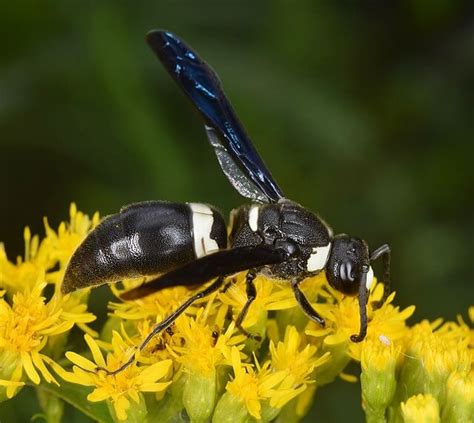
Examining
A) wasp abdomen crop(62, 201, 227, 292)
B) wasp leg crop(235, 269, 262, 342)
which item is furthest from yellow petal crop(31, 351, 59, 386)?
wasp leg crop(235, 269, 262, 342)

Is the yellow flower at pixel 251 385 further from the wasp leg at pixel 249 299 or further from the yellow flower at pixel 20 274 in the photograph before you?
the yellow flower at pixel 20 274

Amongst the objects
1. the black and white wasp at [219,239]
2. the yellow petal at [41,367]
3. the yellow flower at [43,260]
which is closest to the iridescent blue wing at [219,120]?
the black and white wasp at [219,239]

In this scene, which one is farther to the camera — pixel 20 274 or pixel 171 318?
pixel 20 274

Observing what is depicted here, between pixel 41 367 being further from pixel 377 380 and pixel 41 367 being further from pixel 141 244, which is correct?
pixel 377 380

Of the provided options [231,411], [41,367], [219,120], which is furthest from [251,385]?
[219,120]

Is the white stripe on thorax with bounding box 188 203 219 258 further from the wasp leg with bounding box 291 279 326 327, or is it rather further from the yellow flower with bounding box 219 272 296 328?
the wasp leg with bounding box 291 279 326 327

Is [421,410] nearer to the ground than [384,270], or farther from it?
nearer to the ground

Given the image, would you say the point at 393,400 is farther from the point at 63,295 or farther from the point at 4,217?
the point at 4,217
